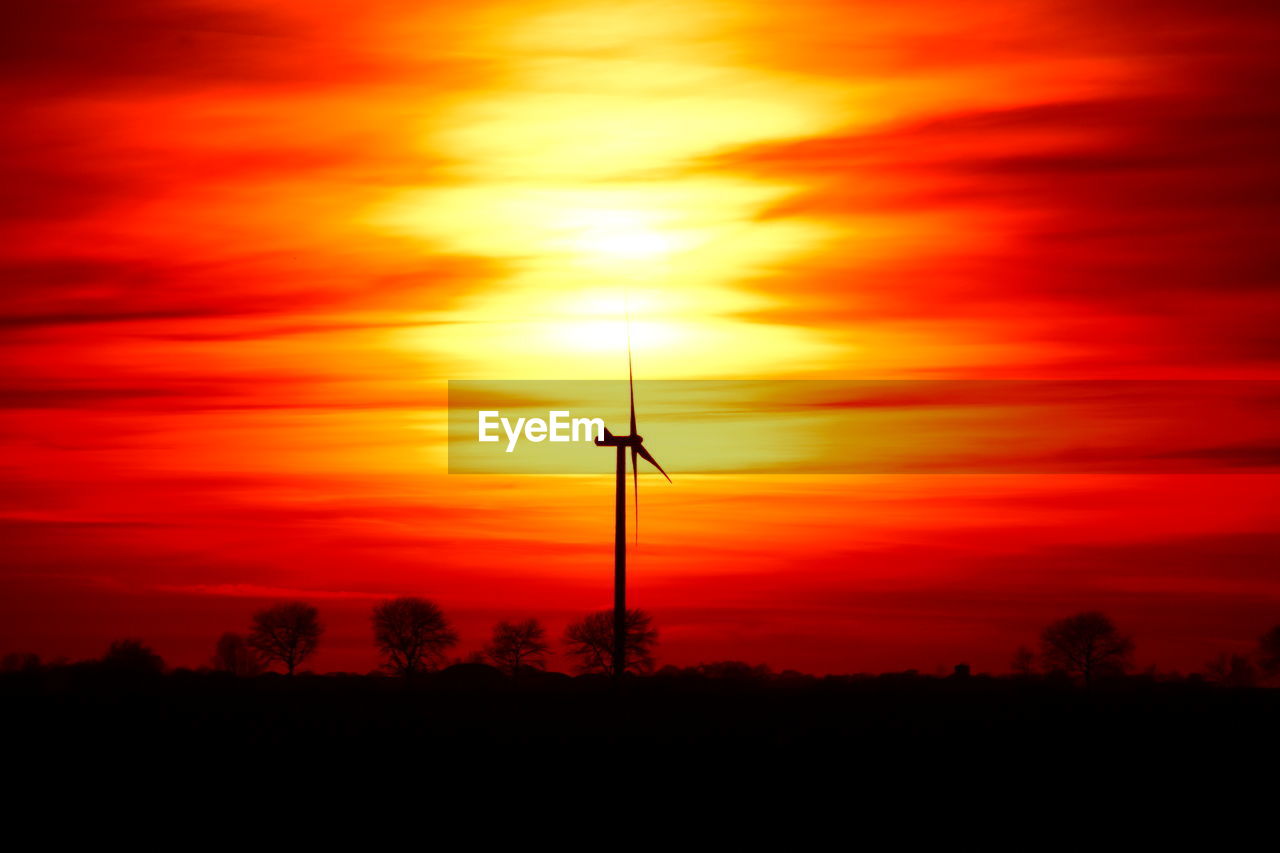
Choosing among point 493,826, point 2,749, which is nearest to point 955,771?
point 493,826

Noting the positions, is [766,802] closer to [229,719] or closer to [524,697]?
[229,719]

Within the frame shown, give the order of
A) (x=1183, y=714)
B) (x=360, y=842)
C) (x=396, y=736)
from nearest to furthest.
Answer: (x=360, y=842)
(x=396, y=736)
(x=1183, y=714)

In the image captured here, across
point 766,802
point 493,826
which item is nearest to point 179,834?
point 493,826

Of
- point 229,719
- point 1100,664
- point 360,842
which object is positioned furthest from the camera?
point 1100,664

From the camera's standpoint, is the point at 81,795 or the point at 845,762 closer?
the point at 81,795

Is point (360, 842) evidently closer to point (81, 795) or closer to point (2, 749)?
point (81, 795)

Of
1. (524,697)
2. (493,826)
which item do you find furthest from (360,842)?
(524,697)

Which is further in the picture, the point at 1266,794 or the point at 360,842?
the point at 1266,794

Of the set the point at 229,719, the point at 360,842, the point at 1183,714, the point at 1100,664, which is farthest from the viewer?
the point at 1100,664

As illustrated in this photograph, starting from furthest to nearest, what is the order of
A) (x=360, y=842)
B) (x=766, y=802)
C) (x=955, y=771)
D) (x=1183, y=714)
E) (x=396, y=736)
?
1. (x=1183, y=714)
2. (x=396, y=736)
3. (x=955, y=771)
4. (x=766, y=802)
5. (x=360, y=842)
